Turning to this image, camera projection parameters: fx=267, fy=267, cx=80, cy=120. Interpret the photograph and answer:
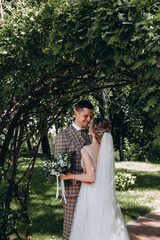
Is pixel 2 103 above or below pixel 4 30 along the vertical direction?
below

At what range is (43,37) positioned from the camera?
319 cm

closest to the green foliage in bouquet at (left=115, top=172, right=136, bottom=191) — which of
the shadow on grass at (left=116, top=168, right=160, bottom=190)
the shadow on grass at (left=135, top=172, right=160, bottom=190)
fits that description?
the shadow on grass at (left=116, top=168, right=160, bottom=190)

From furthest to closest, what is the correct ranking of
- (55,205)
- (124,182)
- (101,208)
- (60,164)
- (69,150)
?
(124,182) → (55,205) → (69,150) → (101,208) → (60,164)

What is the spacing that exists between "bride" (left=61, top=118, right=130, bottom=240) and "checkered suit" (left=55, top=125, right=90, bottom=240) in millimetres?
104

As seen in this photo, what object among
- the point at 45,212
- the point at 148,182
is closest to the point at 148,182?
the point at 148,182

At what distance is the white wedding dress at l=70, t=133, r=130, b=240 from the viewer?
3.19m

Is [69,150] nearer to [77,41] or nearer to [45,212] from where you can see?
[77,41]

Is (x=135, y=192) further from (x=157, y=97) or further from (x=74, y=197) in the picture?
(x=157, y=97)

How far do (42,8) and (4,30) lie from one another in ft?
1.74

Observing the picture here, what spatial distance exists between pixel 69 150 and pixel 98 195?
660mm

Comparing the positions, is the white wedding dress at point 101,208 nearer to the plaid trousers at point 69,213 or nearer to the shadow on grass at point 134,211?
the plaid trousers at point 69,213

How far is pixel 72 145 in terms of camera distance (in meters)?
3.41

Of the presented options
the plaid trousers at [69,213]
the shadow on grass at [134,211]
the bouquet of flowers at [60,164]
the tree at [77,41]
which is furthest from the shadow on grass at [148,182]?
the bouquet of flowers at [60,164]

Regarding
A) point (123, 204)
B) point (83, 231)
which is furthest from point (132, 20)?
point (123, 204)
